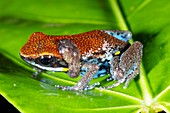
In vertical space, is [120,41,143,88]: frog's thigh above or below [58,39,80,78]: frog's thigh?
above

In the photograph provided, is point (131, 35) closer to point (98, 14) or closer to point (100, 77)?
point (100, 77)

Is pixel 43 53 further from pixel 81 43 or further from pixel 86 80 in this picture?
pixel 86 80

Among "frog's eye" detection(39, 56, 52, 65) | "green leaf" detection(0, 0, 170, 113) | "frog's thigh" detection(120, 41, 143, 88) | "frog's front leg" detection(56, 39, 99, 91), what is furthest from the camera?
"frog's eye" detection(39, 56, 52, 65)

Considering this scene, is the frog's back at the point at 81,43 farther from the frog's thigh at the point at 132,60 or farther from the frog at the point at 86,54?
the frog's thigh at the point at 132,60

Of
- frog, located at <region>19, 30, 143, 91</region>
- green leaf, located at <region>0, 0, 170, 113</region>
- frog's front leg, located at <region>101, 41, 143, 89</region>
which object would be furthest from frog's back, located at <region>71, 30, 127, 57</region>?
green leaf, located at <region>0, 0, 170, 113</region>

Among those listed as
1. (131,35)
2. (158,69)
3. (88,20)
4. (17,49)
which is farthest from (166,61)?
(17,49)

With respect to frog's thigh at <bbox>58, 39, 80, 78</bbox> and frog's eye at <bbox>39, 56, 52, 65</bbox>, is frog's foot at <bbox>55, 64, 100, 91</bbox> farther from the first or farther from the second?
frog's eye at <bbox>39, 56, 52, 65</bbox>

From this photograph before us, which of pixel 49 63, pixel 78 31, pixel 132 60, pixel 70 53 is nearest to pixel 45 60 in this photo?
pixel 49 63
